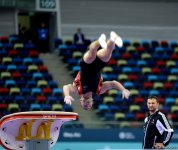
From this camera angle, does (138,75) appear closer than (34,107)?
No

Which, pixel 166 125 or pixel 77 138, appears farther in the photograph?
pixel 77 138

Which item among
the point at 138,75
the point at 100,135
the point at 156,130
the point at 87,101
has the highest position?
the point at 87,101

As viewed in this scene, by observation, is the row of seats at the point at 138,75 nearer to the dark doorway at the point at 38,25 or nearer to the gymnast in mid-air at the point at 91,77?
the dark doorway at the point at 38,25

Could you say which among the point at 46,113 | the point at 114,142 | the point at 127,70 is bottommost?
the point at 114,142

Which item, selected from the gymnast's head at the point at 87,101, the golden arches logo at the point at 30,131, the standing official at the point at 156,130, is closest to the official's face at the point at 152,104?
the standing official at the point at 156,130

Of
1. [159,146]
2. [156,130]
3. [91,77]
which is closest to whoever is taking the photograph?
[159,146]

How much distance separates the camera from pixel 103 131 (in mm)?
17328

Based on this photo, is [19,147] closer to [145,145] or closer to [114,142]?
[145,145]

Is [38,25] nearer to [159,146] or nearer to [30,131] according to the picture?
[159,146]

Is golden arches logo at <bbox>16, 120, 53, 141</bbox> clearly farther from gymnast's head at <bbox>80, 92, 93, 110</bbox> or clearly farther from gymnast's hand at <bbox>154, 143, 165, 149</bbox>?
gymnast's hand at <bbox>154, 143, 165, 149</bbox>

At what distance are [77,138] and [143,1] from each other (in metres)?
9.32

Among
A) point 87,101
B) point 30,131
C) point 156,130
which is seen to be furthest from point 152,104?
Result: point 30,131

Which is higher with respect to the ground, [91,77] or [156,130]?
[91,77]

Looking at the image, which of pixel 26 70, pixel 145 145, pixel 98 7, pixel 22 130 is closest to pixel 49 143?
pixel 22 130
